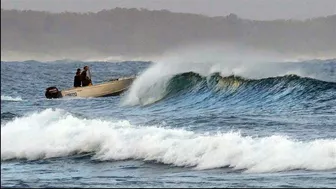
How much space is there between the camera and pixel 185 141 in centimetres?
1558

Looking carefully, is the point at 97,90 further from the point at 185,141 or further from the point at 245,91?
the point at 185,141

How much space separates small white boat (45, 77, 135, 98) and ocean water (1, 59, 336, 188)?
2483 millimetres

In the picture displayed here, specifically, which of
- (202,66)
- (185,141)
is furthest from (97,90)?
(185,141)

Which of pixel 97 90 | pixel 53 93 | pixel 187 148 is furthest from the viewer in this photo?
pixel 97 90

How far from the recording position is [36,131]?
16.8 feet

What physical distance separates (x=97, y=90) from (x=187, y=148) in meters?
22.3

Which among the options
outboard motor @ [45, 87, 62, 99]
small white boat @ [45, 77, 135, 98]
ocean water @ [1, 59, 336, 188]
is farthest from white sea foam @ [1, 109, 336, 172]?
outboard motor @ [45, 87, 62, 99]

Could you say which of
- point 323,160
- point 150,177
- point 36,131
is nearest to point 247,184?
point 150,177

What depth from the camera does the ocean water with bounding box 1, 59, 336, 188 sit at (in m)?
10.4

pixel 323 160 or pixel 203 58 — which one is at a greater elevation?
pixel 203 58

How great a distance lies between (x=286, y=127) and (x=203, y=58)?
19606 millimetres

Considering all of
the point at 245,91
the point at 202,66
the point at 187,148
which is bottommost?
the point at 187,148

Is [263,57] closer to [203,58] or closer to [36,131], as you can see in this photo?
[203,58]

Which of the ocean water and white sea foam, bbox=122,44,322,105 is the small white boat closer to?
white sea foam, bbox=122,44,322,105
